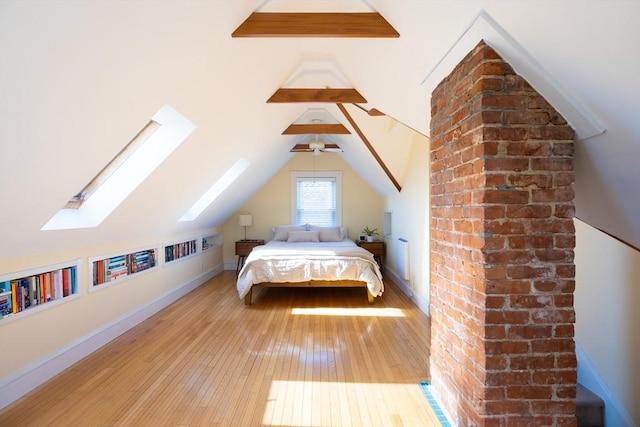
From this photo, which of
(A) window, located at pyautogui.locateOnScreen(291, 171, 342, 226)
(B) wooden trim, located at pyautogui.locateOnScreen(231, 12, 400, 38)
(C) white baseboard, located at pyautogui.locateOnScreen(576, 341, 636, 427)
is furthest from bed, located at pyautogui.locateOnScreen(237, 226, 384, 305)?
(B) wooden trim, located at pyautogui.locateOnScreen(231, 12, 400, 38)

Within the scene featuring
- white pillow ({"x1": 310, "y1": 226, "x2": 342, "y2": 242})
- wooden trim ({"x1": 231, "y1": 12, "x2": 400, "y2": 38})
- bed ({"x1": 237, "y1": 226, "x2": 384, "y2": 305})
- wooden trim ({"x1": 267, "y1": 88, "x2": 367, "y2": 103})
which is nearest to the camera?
wooden trim ({"x1": 231, "y1": 12, "x2": 400, "y2": 38})

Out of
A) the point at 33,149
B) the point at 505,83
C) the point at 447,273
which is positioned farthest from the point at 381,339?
the point at 33,149

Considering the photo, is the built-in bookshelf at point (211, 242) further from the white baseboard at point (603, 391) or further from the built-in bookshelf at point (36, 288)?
the white baseboard at point (603, 391)

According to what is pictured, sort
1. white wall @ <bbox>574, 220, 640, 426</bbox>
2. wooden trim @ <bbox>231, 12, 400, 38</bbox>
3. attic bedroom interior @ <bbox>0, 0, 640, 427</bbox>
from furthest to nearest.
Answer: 1. wooden trim @ <bbox>231, 12, 400, 38</bbox>
2. white wall @ <bbox>574, 220, 640, 426</bbox>
3. attic bedroom interior @ <bbox>0, 0, 640, 427</bbox>

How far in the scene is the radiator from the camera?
187 inches

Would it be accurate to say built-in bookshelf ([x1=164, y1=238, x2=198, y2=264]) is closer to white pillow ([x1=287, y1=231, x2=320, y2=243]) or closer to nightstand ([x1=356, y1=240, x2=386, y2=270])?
white pillow ([x1=287, y1=231, x2=320, y2=243])

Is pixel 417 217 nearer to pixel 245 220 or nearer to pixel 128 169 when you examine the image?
pixel 128 169

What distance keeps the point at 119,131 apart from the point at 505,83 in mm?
2171

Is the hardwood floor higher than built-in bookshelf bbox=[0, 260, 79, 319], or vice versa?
built-in bookshelf bbox=[0, 260, 79, 319]

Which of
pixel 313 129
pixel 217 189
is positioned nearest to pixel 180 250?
pixel 217 189

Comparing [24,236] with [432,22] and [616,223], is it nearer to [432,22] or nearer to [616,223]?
[432,22]

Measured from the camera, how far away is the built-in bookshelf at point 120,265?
10.1ft

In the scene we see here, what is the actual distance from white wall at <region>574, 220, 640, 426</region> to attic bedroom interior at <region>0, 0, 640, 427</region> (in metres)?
0.01

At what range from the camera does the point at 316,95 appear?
3.42 m
